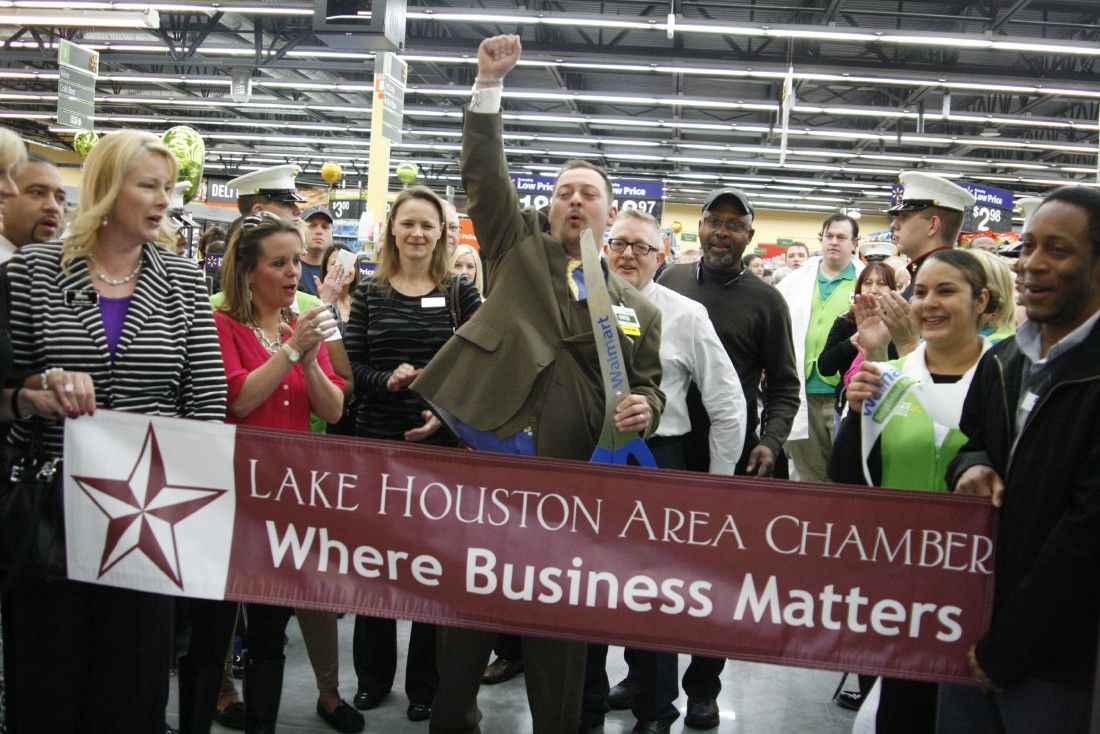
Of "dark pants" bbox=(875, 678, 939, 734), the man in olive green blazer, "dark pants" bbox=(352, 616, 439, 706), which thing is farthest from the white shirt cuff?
"dark pants" bbox=(352, 616, 439, 706)

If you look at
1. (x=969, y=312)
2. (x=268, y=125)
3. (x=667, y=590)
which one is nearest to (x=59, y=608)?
(x=667, y=590)

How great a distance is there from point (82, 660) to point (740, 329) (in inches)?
89.4

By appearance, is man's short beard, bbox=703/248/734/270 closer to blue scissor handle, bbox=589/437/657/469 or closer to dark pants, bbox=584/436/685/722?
dark pants, bbox=584/436/685/722

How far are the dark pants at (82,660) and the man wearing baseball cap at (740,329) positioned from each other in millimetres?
1843

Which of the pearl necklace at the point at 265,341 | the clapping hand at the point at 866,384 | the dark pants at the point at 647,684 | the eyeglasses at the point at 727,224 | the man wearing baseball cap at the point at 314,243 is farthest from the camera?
the man wearing baseball cap at the point at 314,243

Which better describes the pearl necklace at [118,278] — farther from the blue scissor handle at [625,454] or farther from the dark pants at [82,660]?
the blue scissor handle at [625,454]

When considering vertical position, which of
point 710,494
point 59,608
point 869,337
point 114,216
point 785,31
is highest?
point 785,31

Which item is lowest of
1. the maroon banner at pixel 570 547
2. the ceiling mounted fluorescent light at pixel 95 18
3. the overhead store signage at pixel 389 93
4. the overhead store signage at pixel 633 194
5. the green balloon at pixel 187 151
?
the maroon banner at pixel 570 547

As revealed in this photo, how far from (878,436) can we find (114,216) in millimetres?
1874

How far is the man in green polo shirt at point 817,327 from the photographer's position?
477cm

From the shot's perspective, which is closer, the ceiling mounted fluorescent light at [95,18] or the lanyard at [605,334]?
the lanyard at [605,334]

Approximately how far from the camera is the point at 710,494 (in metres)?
2.12

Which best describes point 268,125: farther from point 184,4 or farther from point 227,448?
point 227,448

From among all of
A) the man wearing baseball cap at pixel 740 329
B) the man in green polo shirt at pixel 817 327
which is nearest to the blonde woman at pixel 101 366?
the man wearing baseball cap at pixel 740 329
